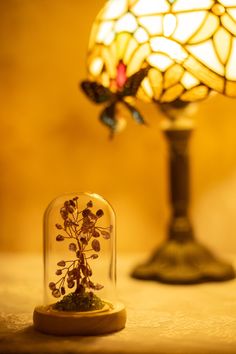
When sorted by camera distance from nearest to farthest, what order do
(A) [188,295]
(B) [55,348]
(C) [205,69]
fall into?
(B) [55,348] < (C) [205,69] < (A) [188,295]

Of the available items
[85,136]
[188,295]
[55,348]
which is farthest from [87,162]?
[55,348]

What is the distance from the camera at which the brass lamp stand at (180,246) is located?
4.58 ft

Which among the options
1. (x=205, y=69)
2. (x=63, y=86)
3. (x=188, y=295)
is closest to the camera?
(x=205, y=69)

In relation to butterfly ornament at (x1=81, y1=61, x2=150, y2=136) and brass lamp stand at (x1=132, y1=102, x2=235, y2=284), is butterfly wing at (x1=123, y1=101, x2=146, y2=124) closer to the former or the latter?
butterfly ornament at (x1=81, y1=61, x2=150, y2=136)

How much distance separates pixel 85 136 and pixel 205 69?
2.23ft

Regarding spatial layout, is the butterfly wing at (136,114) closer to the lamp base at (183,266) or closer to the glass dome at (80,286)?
the glass dome at (80,286)

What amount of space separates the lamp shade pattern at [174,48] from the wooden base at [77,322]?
0.37 meters

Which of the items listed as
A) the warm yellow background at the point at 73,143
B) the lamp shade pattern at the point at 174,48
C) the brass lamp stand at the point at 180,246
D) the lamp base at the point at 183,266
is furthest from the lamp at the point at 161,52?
the warm yellow background at the point at 73,143

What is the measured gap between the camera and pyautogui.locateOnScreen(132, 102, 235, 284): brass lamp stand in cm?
139

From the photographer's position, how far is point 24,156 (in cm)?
174

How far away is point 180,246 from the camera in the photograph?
1.43 metres

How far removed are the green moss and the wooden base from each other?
0.04 ft

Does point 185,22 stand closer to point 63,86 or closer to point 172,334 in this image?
point 172,334

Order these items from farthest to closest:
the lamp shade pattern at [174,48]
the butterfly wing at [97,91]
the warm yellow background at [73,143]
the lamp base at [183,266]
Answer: the warm yellow background at [73,143] < the lamp base at [183,266] < the butterfly wing at [97,91] < the lamp shade pattern at [174,48]
